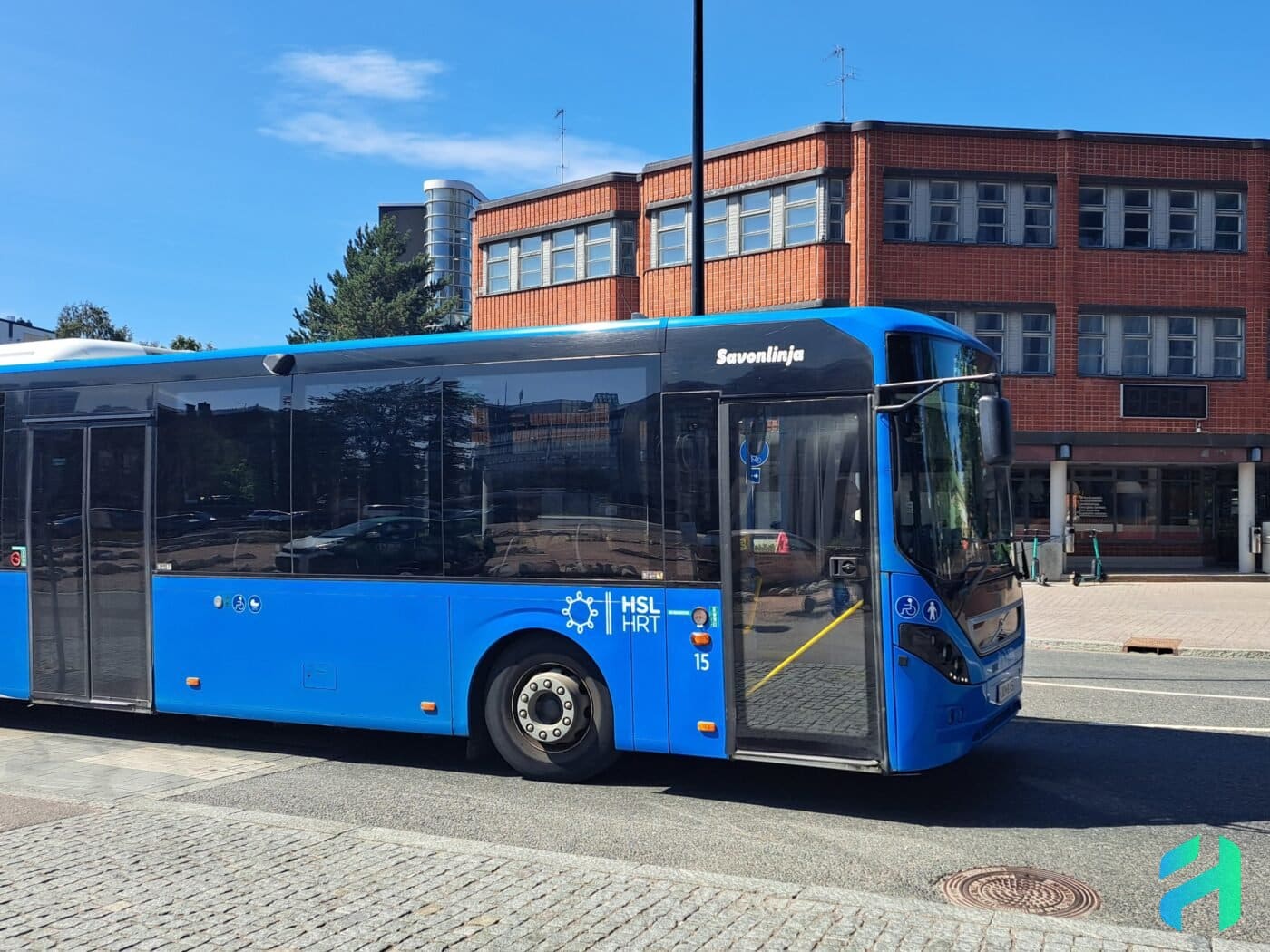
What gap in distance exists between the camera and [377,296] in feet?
215

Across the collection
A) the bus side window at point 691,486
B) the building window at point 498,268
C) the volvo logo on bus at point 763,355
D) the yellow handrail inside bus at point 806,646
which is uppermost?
the building window at point 498,268

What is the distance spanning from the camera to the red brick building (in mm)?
28344

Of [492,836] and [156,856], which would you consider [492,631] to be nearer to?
[492,836]

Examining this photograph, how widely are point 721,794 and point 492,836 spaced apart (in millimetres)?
1703

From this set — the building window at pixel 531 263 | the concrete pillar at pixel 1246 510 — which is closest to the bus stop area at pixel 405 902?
the concrete pillar at pixel 1246 510

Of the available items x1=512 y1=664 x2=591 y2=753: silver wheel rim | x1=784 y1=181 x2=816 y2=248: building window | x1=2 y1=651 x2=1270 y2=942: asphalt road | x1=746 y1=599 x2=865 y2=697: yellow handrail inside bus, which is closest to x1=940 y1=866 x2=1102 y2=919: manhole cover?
x1=2 y1=651 x2=1270 y2=942: asphalt road

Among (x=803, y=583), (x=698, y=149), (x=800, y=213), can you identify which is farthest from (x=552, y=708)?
(x=800, y=213)

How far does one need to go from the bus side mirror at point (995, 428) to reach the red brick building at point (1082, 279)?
22.0 meters

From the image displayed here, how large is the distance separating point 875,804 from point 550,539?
2.63 metres

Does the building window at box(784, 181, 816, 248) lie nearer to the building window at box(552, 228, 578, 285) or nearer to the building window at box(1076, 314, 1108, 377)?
the building window at box(552, 228, 578, 285)

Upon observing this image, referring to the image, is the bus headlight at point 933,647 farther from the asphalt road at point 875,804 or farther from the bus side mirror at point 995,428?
the bus side mirror at point 995,428

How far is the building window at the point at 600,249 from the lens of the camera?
3219 centimetres

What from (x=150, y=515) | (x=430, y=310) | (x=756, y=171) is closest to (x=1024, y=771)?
(x=150, y=515)

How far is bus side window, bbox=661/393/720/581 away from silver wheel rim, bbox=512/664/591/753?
1037mm
